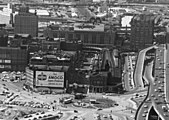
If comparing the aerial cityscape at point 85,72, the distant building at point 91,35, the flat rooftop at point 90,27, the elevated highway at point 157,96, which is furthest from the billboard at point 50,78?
the flat rooftop at point 90,27

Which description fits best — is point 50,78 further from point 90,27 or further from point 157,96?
point 90,27

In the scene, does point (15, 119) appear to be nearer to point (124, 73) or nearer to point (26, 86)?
point (26, 86)

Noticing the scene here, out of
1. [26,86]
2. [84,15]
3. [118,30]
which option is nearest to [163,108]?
[26,86]

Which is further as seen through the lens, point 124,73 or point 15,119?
point 124,73

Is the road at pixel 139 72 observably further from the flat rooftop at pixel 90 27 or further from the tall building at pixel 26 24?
the tall building at pixel 26 24

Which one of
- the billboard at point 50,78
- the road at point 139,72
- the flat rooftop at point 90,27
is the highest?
the flat rooftop at point 90,27

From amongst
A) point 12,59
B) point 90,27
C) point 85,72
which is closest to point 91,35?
point 90,27
